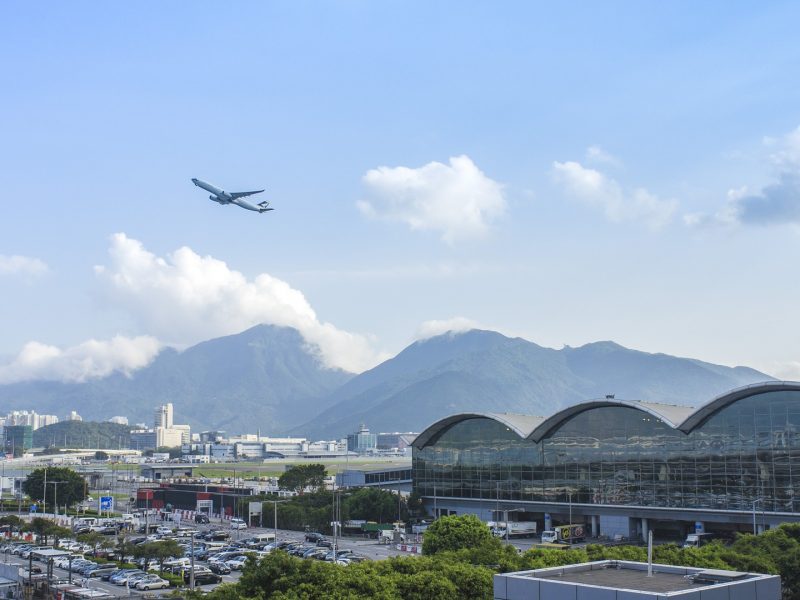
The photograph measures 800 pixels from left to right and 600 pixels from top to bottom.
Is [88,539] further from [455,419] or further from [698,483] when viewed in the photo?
[698,483]

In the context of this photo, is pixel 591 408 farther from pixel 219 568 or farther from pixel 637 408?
pixel 219 568

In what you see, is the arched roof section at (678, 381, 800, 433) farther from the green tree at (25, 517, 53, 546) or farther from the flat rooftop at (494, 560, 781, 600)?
the green tree at (25, 517, 53, 546)

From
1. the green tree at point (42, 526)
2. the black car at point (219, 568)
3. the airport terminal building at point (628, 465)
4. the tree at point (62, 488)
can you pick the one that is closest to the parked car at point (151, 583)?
the black car at point (219, 568)

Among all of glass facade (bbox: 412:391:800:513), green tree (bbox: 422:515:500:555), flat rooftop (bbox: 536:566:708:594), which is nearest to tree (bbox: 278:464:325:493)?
glass facade (bbox: 412:391:800:513)

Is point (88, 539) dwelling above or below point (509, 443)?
below

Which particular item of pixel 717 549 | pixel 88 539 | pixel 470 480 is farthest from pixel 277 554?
pixel 470 480

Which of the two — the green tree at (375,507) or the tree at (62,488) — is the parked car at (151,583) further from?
the tree at (62,488)

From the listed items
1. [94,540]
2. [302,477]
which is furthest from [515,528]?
[302,477]
